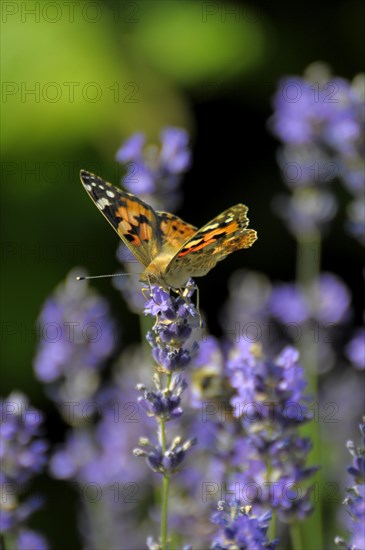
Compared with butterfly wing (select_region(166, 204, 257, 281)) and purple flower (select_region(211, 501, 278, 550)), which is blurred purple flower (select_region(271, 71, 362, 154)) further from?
purple flower (select_region(211, 501, 278, 550))

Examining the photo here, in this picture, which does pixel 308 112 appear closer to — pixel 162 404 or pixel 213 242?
pixel 213 242

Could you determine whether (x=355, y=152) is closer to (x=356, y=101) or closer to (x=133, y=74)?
(x=356, y=101)

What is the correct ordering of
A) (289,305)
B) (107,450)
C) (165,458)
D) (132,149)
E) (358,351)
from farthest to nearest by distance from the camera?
(289,305) < (107,450) < (358,351) < (132,149) < (165,458)

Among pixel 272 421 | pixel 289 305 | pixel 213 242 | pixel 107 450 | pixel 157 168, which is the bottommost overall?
pixel 107 450

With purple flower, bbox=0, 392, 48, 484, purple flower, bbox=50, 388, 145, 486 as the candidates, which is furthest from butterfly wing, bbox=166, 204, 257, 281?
purple flower, bbox=50, 388, 145, 486

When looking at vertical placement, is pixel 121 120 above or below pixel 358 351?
above

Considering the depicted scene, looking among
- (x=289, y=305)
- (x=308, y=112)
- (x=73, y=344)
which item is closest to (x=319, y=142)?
(x=308, y=112)
